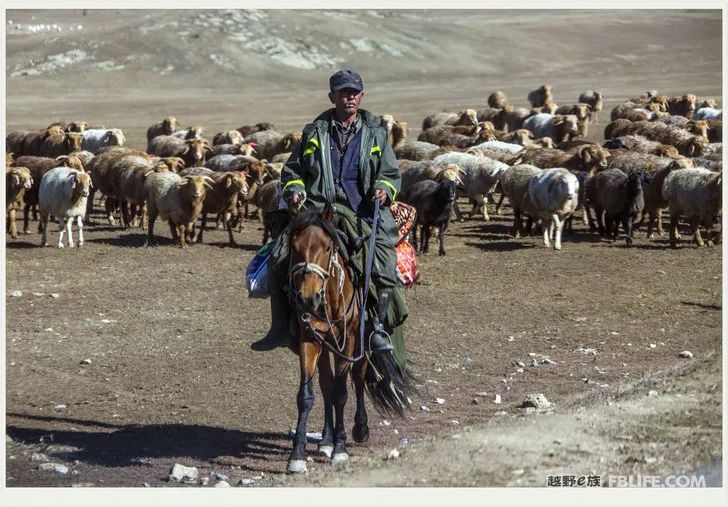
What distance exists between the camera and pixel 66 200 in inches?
776

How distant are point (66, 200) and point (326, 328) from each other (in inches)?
477

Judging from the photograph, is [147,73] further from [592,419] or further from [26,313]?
[592,419]

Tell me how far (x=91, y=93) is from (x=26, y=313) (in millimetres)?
50672

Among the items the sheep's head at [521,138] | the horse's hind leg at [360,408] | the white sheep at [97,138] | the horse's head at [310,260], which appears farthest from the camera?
the white sheep at [97,138]

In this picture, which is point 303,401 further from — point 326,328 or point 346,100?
point 346,100

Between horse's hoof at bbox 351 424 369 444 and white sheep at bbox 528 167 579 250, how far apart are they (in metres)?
10.7

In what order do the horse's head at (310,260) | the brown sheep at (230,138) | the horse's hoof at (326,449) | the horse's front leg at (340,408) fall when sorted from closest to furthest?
the horse's head at (310,260), the horse's front leg at (340,408), the horse's hoof at (326,449), the brown sheep at (230,138)

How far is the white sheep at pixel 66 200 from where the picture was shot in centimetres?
1962

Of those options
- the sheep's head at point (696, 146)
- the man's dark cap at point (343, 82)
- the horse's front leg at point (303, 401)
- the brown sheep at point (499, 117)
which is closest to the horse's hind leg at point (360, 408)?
the horse's front leg at point (303, 401)

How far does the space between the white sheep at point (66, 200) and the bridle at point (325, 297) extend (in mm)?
11716

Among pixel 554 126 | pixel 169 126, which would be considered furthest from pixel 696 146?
pixel 169 126

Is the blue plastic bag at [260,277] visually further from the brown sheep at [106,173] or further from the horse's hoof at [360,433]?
the brown sheep at [106,173]

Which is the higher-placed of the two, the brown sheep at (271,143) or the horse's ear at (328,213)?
the horse's ear at (328,213)

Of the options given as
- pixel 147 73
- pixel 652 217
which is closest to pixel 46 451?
pixel 652 217
